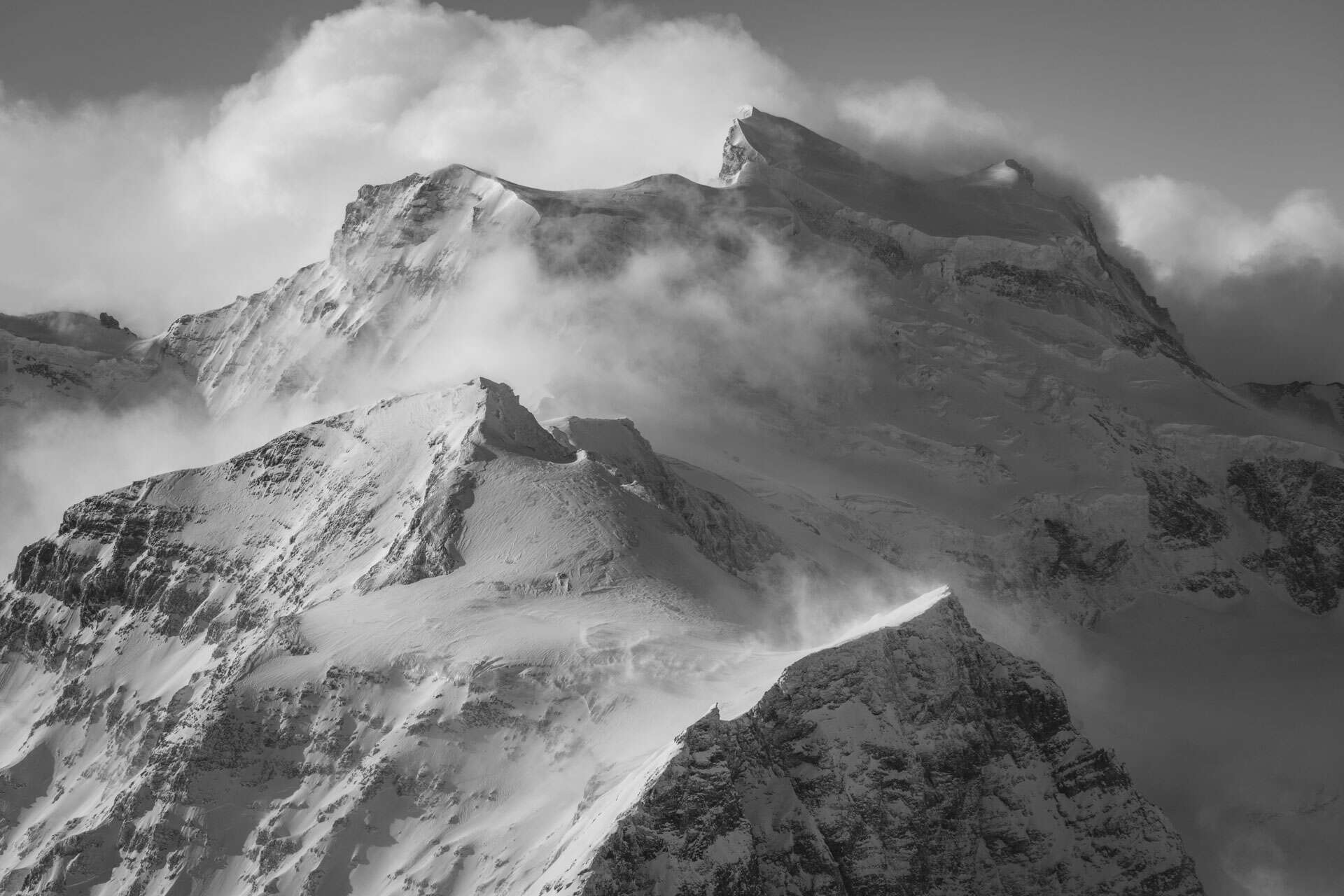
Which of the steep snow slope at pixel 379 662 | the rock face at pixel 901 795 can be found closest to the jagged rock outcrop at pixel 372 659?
the steep snow slope at pixel 379 662

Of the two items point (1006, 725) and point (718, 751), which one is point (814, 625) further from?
point (718, 751)

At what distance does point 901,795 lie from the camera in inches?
4970

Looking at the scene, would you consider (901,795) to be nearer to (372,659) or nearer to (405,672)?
(405,672)

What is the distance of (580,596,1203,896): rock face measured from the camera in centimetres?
11431

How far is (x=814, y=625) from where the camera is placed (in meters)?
171

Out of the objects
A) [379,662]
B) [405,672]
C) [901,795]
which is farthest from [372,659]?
[901,795]

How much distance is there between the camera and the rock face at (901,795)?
11431 centimetres

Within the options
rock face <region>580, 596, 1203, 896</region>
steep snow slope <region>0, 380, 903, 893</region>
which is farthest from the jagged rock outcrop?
rock face <region>580, 596, 1203, 896</region>

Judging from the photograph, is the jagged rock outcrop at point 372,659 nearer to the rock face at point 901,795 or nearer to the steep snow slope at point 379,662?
A: the steep snow slope at point 379,662

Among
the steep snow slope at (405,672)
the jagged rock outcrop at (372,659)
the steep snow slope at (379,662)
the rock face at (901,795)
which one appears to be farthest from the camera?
the jagged rock outcrop at (372,659)

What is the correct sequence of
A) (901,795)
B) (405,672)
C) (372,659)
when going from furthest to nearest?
(372,659), (405,672), (901,795)

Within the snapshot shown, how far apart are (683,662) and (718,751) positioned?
2825 cm

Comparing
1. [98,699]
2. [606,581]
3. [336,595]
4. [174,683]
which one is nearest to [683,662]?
[606,581]

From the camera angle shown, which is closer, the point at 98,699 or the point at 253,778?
the point at 253,778
